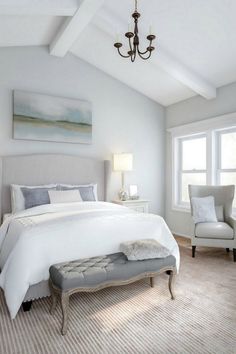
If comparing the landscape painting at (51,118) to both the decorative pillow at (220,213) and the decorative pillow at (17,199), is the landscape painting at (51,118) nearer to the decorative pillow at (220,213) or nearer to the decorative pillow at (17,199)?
the decorative pillow at (17,199)

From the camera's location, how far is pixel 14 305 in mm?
2201

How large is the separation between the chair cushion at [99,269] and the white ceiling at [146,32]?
2779 millimetres

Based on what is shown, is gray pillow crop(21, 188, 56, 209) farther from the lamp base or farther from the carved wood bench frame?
the carved wood bench frame

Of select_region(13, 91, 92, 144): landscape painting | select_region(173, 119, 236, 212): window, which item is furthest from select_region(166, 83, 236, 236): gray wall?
select_region(13, 91, 92, 144): landscape painting

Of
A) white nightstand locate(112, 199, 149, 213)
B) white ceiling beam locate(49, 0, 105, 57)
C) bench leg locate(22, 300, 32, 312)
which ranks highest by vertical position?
white ceiling beam locate(49, 0, 105, 57)

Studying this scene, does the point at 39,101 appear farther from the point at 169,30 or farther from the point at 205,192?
the point at 205,192

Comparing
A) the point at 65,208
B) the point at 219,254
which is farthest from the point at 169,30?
the point at 219,254

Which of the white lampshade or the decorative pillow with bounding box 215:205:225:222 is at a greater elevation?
the white lampshade

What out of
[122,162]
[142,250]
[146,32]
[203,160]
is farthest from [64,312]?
[203,160]

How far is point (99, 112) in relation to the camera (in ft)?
16.4

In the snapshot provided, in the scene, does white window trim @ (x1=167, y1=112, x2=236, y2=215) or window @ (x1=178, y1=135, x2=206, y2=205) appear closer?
white window trim @ (x1=167, y1=112, x2=236, y2=215)

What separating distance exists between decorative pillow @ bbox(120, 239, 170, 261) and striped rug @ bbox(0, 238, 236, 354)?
0.45 meters

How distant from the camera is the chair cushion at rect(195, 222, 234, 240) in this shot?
3.79 meters

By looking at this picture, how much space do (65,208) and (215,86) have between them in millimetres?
3235
